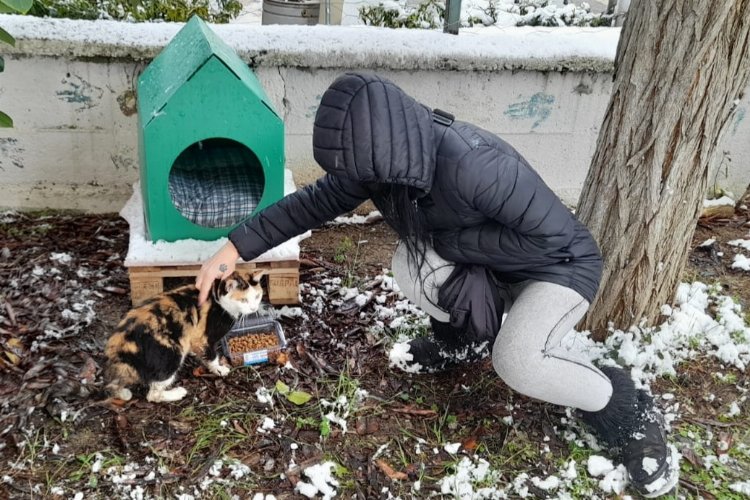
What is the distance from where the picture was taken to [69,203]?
4.05m

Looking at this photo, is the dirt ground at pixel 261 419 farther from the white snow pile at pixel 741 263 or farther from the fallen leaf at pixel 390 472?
the white snow pile at pixel 741 263

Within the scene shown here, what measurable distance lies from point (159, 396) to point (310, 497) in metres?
0.76

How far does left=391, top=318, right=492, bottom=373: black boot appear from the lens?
9.78 feet

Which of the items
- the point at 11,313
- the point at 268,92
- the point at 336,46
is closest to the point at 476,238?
the point at 336,46

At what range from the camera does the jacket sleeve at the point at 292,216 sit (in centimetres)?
257

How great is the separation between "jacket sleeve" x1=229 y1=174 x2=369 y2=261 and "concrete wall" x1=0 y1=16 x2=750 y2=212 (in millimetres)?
1494

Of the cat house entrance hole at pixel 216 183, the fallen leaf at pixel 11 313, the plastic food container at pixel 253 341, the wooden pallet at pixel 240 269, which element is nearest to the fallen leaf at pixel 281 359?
the plastic food container at pixel 253 341

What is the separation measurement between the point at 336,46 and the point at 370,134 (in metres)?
2.04

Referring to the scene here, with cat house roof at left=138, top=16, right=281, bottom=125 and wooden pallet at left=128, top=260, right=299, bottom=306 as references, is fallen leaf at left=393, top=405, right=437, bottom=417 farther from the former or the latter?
cat house roof at left=138, top=16, right=281, bottom=125

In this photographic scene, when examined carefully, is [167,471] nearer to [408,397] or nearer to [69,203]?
[408,397]

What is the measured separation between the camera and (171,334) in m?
2.68

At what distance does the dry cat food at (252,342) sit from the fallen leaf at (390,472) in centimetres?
75

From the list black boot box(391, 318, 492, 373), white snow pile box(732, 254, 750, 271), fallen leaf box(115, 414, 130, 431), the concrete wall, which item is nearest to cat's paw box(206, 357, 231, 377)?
fallen leaf box(115, 414, 130, 431)

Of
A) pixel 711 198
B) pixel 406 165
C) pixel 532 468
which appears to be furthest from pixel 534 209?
pixel 711 198
